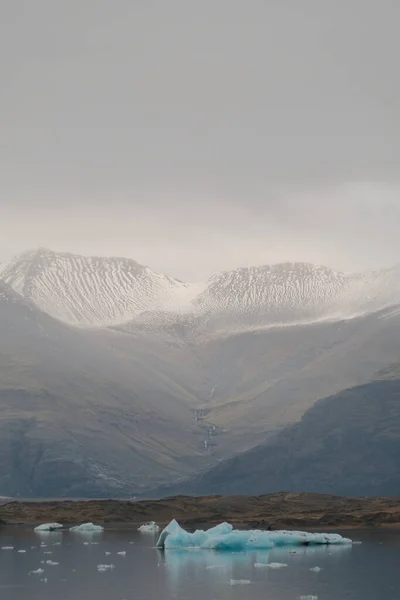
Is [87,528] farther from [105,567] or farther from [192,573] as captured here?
[192,573]

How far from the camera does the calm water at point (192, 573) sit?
372 feet

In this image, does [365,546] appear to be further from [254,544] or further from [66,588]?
[66,588]

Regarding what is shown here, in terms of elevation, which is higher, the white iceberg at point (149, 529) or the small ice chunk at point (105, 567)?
the white iceberg at point (149, 529)

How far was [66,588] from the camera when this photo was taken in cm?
11781

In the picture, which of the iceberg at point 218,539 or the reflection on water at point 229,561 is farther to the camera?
the iceberg at point 218,539

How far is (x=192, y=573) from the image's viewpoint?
424 feet

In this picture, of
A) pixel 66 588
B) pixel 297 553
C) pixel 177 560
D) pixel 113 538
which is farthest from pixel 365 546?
pixel 66 588

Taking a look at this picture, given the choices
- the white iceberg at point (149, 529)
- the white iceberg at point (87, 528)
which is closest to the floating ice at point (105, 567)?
the white iceberg at point (87, 528)

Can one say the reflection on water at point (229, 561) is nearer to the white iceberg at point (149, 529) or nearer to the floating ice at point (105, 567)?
the floating ice at point (105, 567)

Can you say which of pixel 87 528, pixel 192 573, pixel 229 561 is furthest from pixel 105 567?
pixel 87 528

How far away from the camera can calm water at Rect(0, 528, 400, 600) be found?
113500mm

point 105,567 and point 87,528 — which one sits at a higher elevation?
point 87,528

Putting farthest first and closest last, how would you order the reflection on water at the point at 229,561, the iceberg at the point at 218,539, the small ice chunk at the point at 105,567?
the iceberg at the point at 218,539
the small ice chunk at the point at 105,567
the reflection on water at the point at 229,561

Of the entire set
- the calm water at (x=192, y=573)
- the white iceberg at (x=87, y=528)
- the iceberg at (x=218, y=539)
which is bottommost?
the calm water at (x=192, y=573)
